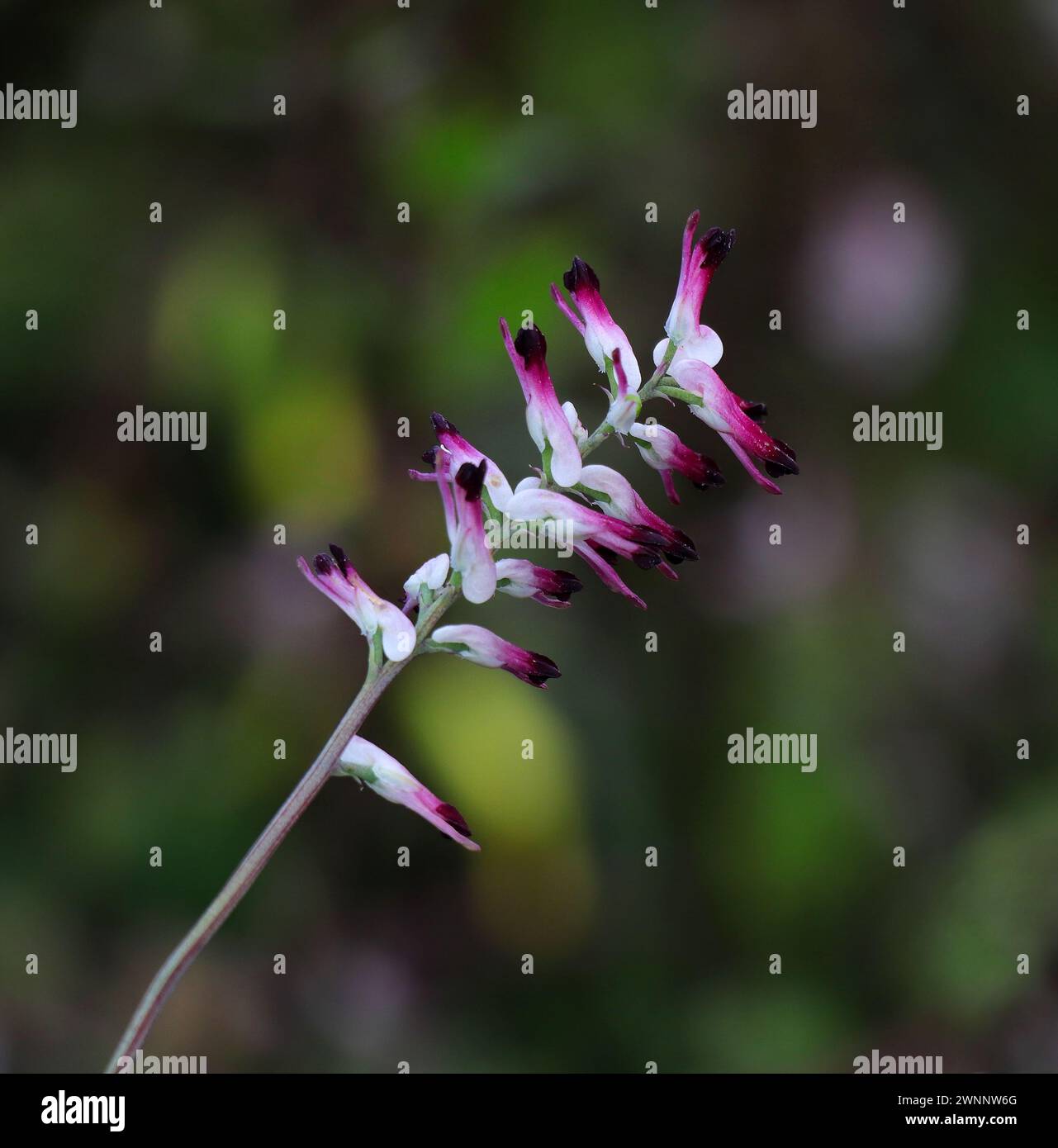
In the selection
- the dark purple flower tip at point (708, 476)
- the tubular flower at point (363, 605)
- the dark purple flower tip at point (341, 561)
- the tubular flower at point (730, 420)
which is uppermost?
the tubular flower at point (730, 420)

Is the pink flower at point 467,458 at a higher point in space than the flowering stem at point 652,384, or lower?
lower

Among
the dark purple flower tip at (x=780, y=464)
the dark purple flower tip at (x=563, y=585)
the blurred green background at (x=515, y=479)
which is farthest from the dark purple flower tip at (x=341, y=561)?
the blurred green background at (x=515, y=479)

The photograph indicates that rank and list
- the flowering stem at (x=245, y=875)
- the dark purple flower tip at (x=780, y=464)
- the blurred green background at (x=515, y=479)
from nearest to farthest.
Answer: the flowering stem at (x=245, y=875), the dark purple flower tip at (x=780, y=464), the blurred green background at (x=515, y=479)

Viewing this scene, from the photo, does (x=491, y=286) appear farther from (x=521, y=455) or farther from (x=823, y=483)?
(x=823, y=483)

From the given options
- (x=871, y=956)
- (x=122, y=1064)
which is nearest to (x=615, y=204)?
(x=871, y=956)

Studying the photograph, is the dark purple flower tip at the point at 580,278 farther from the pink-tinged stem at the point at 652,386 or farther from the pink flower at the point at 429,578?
the pink flower at the point at 429,578

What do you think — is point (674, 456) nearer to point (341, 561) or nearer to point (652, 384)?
point (652, 384)

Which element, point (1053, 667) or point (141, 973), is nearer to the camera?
point (141, 973)
